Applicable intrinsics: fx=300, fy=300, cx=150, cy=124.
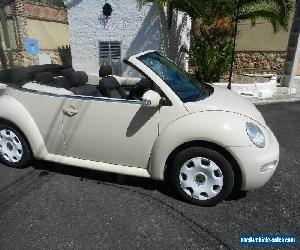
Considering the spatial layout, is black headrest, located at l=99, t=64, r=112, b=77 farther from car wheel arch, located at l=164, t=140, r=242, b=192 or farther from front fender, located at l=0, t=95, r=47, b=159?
car wheel arch, located at l=164, t=140, r=242, b=192

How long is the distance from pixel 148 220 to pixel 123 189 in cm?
70

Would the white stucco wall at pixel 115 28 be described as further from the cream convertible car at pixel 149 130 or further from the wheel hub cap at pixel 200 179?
the wheel hub cap at pixel 200 179

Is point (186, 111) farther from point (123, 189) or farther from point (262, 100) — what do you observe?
point (262, 100)

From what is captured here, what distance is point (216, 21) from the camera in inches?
332

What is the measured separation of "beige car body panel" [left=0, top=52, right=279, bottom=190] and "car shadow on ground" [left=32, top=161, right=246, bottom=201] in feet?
1.16

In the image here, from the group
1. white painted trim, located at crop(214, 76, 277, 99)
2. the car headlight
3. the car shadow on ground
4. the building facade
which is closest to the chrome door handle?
the car shadow on ground

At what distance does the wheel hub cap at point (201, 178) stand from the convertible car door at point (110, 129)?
492 millimetres

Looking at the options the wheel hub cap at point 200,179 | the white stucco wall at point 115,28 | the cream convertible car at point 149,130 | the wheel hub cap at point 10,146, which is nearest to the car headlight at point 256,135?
the cream convertible car at point 149,130

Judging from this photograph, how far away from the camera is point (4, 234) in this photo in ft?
9.90

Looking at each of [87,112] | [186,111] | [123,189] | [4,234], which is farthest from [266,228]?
[4,234]

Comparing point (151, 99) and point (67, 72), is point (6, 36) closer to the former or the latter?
point (67, 72)

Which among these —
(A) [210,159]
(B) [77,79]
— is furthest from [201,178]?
(B) [77,79]

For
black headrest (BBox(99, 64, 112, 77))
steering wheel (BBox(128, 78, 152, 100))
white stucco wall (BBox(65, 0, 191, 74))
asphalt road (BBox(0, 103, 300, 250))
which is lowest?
asphalt road (BBox(0, 103, 300, 250))

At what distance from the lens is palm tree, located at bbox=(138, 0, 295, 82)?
8375 millimetres
